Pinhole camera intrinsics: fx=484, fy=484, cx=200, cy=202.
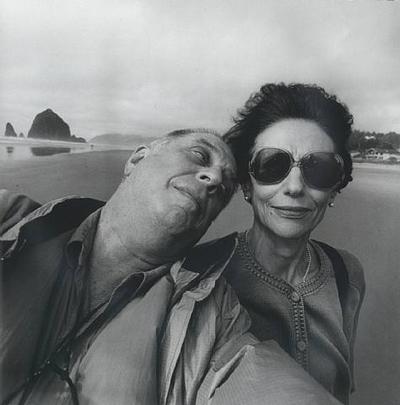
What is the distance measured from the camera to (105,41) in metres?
0.80

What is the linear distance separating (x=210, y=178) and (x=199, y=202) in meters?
0.04

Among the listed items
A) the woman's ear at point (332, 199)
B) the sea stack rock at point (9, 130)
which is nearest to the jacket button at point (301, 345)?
the woman's ear at point (332, 199)

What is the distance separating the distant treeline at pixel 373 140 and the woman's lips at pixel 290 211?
0.16 m

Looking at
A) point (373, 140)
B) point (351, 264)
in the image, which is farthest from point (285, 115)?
point (351, 264)

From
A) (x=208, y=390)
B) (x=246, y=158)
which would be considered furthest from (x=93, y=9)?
(x=208, y=390)

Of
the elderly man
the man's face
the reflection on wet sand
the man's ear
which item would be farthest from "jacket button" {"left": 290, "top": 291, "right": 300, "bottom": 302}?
the reflection on wet sand

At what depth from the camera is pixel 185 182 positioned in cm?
75

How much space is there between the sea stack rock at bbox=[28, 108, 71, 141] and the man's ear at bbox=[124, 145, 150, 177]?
0.11 m

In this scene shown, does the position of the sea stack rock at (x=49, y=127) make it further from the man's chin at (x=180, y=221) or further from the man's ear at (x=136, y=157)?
the man's chin at (x=180, y=221)

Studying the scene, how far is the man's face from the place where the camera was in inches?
28.8

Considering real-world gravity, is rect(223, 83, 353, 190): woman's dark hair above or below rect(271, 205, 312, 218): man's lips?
above

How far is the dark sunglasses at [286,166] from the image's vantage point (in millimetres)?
801

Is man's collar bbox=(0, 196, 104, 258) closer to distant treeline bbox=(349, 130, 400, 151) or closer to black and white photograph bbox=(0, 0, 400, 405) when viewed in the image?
black and white photograph bbox=(0, 0, 400, 405)

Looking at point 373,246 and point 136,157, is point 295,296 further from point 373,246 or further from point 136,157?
point 136,157
